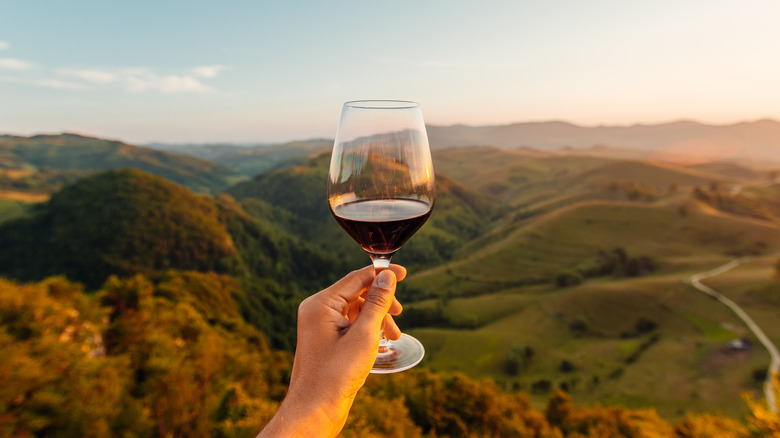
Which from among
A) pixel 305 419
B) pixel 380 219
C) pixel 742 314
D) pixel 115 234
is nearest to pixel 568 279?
pixel 742 314

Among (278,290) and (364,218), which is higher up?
(364,218)

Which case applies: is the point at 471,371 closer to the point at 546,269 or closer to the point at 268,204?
the point at 546,269

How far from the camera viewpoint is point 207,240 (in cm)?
11669

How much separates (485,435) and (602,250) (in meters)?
91.0

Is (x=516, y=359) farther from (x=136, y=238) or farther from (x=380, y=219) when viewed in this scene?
(x=136, y=238)

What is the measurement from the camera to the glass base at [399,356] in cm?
210

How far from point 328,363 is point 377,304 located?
38 centimetres

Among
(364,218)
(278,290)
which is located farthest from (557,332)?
(364,218)

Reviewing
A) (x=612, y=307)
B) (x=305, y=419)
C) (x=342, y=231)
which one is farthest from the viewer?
(x=342, y=231)

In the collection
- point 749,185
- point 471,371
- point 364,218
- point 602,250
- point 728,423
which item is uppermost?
point 364,218

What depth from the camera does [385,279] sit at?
6.69 feet

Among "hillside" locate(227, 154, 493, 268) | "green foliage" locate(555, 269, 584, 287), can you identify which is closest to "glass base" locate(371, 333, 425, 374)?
"green foliage" locate(555, 269, 584, 287)

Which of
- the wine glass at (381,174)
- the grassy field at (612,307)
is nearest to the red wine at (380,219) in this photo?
the wine glass at (381,174)

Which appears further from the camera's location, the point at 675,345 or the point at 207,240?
the point at 207,240
